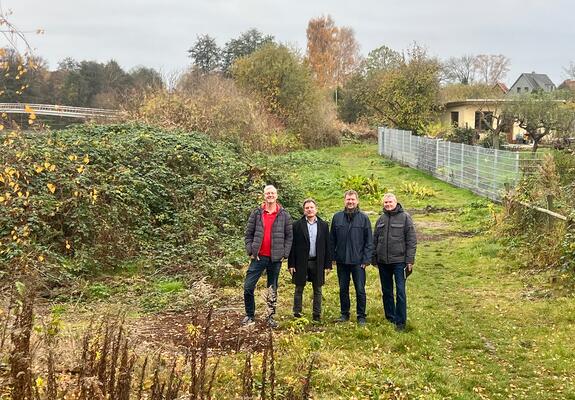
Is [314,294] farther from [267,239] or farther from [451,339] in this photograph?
[451,339]

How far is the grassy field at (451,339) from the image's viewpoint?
5887 millimetres

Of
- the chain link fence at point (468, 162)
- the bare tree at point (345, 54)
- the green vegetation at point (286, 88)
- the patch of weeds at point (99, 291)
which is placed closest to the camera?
the patch of weeds at point (99, 291)

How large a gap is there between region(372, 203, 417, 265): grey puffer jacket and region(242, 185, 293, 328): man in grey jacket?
1.23 metres

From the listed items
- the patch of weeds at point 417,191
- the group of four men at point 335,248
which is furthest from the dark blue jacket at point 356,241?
the patch of weeds at point 417,191

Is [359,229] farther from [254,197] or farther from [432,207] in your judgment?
[432,207]

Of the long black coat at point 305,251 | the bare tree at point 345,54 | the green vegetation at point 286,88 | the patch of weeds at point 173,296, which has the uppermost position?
the bare tree at point 345,54

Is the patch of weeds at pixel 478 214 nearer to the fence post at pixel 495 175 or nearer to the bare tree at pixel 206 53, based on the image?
the fence post at pixel 495 175

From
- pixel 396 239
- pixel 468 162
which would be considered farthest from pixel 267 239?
pixel 468 162

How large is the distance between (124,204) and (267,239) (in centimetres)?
526

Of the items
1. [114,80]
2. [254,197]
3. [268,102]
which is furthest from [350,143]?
[254,197]

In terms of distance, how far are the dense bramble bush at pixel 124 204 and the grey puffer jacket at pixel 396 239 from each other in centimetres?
354

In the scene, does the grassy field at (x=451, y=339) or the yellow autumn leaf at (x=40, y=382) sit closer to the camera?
the yellow autumn leaf at (x=40, y=382)

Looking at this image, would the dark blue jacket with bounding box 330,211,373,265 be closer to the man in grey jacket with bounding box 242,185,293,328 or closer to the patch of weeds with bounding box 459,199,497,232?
the man in grey jacket with bounding box 242,185,293,328

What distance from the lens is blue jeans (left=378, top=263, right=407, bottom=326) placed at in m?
7.59
